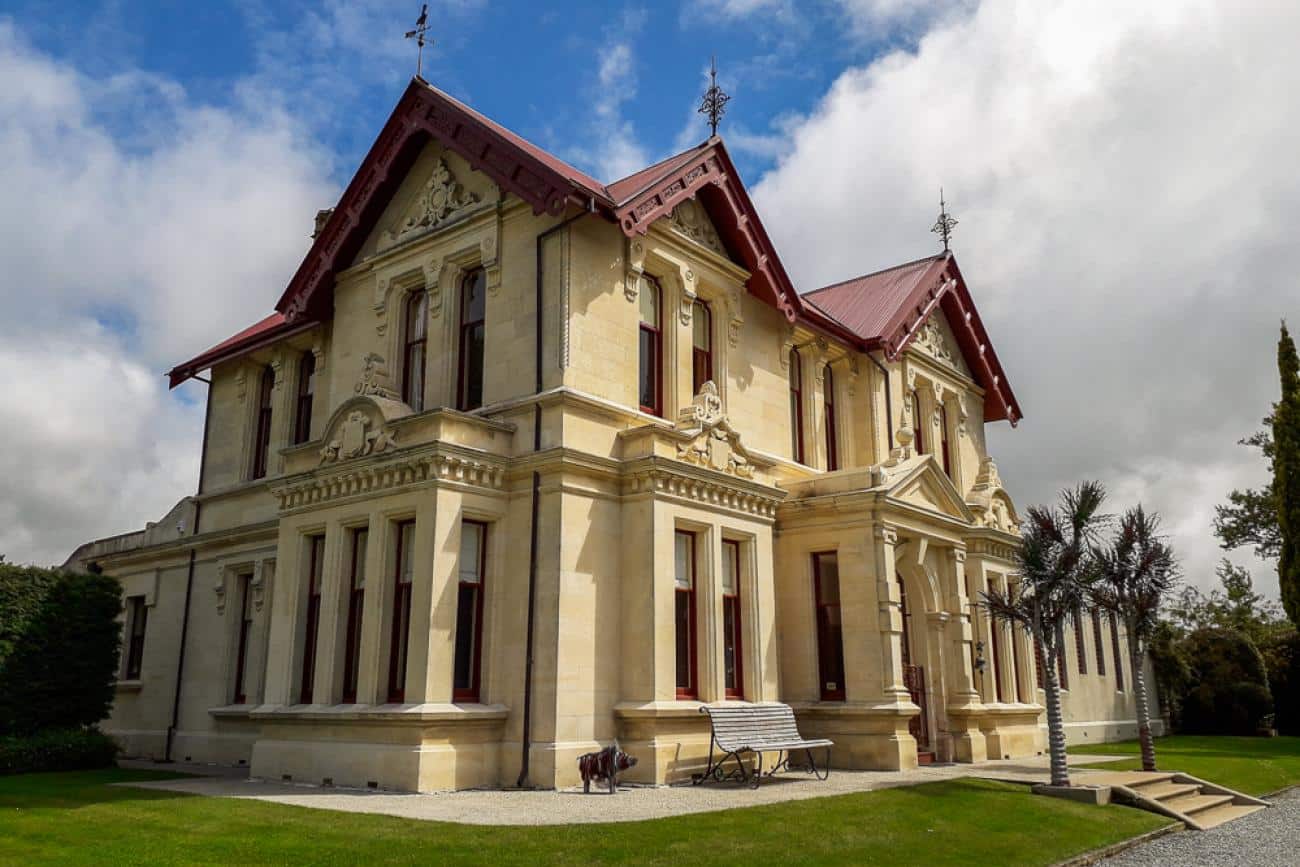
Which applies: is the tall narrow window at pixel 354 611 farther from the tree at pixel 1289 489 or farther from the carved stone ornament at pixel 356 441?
the tree at pixel 1289 489

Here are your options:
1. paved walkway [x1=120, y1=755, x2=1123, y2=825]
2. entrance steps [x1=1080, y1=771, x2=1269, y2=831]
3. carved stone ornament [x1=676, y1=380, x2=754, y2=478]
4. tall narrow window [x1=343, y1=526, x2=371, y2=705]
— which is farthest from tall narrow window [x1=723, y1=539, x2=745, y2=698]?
tall narrow window [x1=343, y1=526, x2=371, y2=705]

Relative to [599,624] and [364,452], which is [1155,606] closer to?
[599,624]

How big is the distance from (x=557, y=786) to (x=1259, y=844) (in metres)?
9.91

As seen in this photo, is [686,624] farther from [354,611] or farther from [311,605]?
[311,605]

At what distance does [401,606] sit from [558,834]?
23.9 ft

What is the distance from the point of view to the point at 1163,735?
3662cm

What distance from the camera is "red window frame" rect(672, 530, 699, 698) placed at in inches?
725

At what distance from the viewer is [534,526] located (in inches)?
690

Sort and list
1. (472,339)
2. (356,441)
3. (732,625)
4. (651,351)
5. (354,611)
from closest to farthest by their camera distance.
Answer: (354,611), (356,441), (732,625), (472,339), (651,351)

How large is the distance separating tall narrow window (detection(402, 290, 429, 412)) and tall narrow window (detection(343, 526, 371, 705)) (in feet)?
11.2

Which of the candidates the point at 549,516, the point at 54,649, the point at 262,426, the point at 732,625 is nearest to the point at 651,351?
the point at 549,516

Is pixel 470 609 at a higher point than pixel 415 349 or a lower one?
lower


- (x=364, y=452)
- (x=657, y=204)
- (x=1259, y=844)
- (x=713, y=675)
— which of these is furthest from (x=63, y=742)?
(x=1259, y=844)

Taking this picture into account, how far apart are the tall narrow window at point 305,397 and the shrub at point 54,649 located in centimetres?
556
